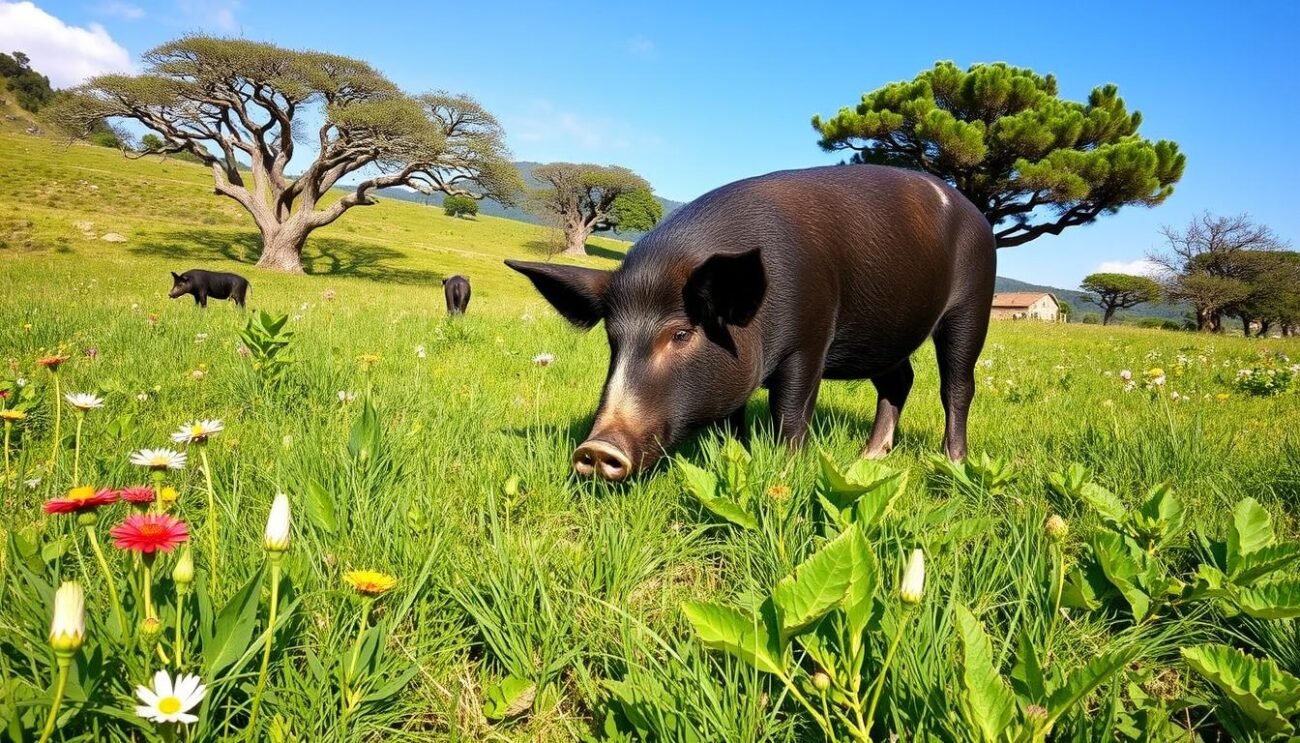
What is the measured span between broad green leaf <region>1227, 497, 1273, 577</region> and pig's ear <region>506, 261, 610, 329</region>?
2581mm

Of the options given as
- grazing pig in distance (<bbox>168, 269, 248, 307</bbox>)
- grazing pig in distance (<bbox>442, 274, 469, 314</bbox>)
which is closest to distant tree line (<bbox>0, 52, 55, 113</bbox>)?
grazing pig in distance (<bbox>168, 269, 248, 307</bbox>)

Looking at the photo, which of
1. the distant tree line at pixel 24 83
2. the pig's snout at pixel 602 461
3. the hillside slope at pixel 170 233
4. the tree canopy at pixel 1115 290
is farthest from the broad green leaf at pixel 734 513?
the distant tree line at pixel 24 83

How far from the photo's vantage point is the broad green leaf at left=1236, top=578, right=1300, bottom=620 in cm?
163

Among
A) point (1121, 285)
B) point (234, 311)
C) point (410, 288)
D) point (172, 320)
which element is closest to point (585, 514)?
point (172, 320)

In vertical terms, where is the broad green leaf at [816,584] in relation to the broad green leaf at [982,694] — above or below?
above

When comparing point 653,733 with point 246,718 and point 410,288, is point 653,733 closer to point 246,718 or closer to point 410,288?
point 246,718

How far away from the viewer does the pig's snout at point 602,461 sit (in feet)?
8.76

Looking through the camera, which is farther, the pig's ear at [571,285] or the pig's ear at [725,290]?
the pig's ear at [571,285]

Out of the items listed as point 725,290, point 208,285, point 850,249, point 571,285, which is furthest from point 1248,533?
point 208,285

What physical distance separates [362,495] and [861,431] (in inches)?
157

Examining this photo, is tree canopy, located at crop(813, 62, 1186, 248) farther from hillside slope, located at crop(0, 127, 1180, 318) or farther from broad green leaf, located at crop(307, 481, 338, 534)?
broad green leaf, located at crop(307, 481, 338, 534)

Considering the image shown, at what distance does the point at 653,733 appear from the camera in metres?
1.45

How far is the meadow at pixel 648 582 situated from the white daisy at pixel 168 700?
0.06 meters

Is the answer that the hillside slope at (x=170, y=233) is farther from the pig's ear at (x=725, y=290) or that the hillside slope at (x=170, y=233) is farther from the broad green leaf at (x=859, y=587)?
the broad green leaf at (x=859, y=587)
